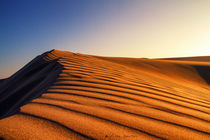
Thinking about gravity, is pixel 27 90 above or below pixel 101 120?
below

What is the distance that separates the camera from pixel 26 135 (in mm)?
735

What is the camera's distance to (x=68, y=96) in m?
1.51

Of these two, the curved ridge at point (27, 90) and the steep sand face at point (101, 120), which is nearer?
the steep sand face at point (101, 120)

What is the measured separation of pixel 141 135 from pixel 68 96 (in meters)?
0.90

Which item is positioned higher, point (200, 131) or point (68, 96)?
point (68, 96)

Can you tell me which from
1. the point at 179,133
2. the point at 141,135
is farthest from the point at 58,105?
the point at 179,133

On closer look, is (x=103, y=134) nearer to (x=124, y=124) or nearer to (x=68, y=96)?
(x=124, y=124)

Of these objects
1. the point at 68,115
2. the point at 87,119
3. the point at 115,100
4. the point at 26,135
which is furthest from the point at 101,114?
the point at 26,135

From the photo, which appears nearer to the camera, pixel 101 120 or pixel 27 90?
pixel 101 120

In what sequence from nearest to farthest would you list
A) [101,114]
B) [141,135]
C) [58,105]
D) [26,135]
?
[26,135] < [141,135] < [101,114] < [58,105]

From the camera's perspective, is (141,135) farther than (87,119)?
No

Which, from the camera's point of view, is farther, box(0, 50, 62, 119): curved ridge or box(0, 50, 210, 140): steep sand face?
box(0, 50, 62, 119): curved ridge

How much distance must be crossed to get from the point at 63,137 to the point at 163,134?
0.62 metres

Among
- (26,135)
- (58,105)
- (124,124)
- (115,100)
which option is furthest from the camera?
(115,100)
